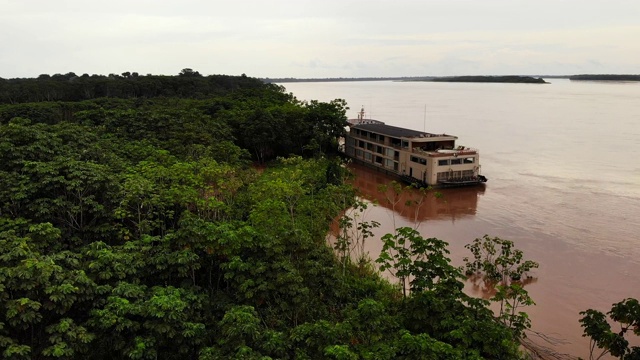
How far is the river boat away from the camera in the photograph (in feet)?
97.6

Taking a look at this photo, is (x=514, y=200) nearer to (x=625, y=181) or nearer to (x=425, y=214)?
(x=425, y=214)

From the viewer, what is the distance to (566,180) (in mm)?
31422

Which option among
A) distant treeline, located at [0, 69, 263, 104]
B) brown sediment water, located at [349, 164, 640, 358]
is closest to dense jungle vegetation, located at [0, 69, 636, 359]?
brown sediment water, located at [349, 164, 640, 358]

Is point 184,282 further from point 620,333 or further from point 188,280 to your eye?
point 620,333

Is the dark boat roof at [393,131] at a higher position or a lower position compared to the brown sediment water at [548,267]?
higher

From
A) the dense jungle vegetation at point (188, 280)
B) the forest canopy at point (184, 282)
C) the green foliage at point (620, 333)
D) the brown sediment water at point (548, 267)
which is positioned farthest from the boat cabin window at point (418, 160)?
the green foliage at point (620, 333)

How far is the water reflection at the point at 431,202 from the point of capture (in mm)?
25281

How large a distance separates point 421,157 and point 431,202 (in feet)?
13.4

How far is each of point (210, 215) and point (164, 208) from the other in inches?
68.3

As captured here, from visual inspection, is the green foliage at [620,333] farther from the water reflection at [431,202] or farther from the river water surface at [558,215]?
the water reflection at [431,202]

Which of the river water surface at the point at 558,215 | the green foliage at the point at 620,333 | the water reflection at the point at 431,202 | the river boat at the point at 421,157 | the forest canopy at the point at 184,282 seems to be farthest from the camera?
the river boat at the point at 421,157

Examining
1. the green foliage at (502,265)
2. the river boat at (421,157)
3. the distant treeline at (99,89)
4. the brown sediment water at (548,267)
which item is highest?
the distant treeline at (99,89)

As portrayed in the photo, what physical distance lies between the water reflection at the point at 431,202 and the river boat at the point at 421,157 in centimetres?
85

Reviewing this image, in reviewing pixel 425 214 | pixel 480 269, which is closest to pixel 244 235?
pixel 480 269
